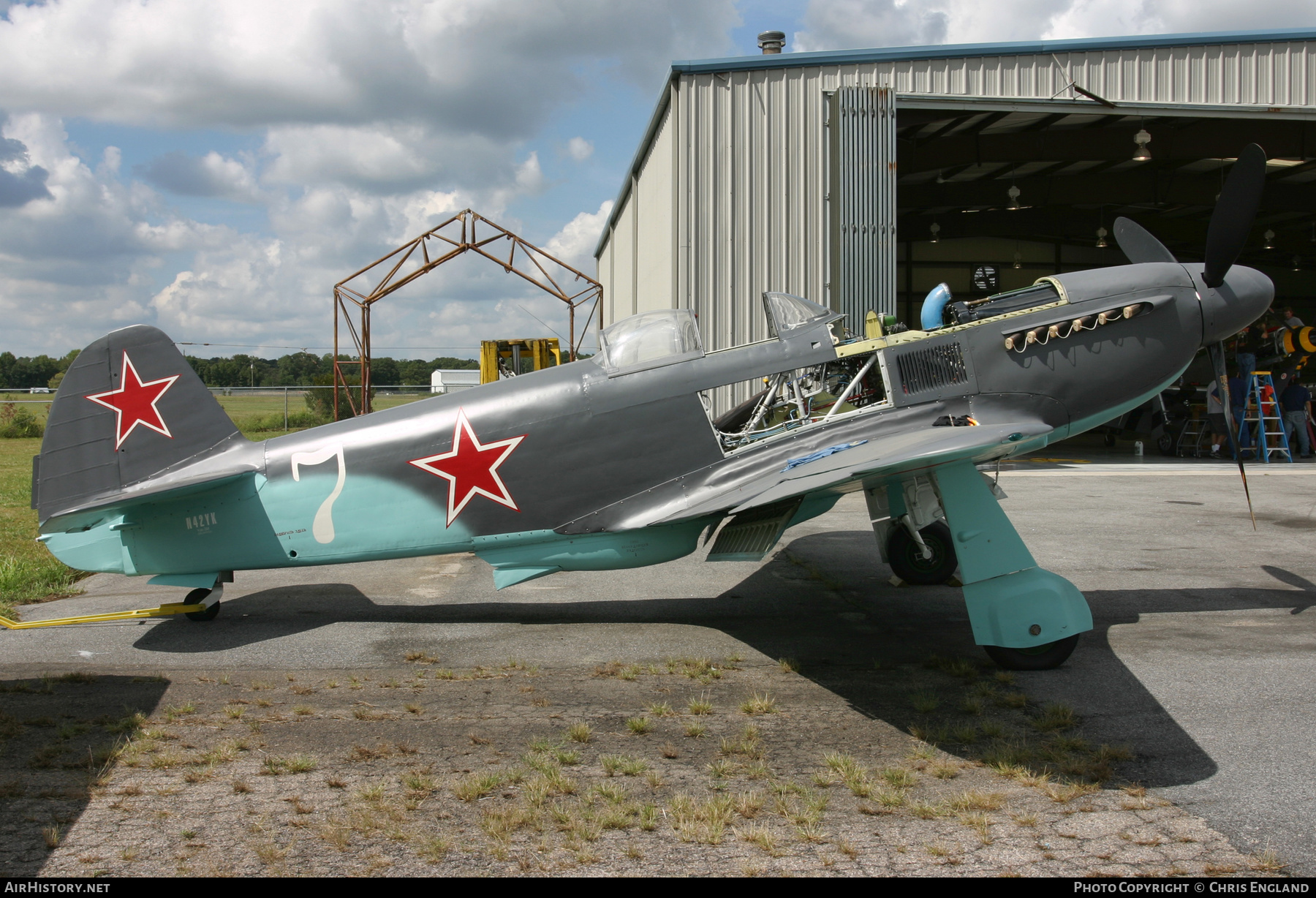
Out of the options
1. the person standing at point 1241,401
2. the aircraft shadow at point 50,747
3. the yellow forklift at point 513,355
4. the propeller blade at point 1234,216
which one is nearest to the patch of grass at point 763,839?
the aircraft shadow at point 50,747

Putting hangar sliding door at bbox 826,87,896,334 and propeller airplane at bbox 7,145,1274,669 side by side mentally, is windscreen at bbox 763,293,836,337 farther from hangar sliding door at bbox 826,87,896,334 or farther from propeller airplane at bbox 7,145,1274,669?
hangar sliding door at bbox 826,87,896,334

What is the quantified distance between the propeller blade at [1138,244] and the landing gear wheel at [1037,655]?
9.78 feet

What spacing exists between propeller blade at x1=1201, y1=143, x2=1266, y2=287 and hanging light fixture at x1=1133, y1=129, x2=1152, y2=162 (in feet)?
38.2

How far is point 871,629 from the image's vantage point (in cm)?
602

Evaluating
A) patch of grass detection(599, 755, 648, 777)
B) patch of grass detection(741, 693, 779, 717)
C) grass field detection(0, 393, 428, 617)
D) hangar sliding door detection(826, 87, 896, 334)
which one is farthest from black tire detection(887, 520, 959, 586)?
hangar sliding door detection(826, 87, 896, 334)

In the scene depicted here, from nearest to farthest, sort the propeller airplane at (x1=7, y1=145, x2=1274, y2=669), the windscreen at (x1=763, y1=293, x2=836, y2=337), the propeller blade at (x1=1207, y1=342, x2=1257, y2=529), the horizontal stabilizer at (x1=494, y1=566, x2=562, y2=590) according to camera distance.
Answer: the propeller airplane at (x1=7, y1=145, x2=1274, y2=669) → the propeller blade at (x1=1207, y1=342, x2=1257, y2=529) → the horizontal stabilizer at (x1=494, y1=566, x2=562, y2=590) → the windscreen at (x1=763, y1=293, x2=836, y2=337)

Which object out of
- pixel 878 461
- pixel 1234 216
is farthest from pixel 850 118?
pixel 878 461

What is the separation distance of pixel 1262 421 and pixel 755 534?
15278 mm

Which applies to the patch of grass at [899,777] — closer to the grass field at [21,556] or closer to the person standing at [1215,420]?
the grass field at [21,556]

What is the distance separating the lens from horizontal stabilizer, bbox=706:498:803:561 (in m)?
5.39

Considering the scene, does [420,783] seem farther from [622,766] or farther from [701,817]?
[701,817]

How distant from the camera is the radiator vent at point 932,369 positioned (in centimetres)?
565
